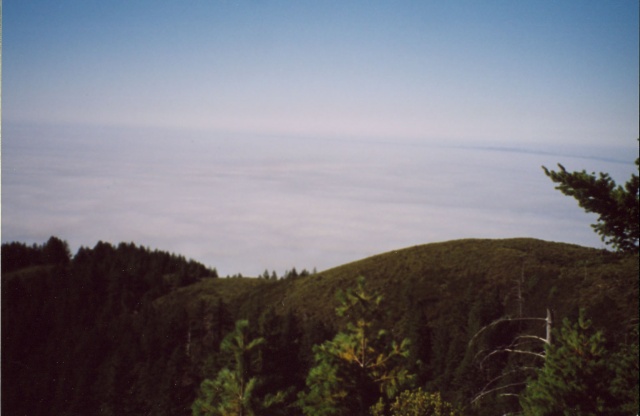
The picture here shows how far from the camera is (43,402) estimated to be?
70.6 m

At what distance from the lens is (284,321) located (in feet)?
185

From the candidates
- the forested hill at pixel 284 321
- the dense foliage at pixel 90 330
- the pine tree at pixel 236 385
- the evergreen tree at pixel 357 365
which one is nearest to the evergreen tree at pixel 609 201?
the forested hill at pixel 284 321

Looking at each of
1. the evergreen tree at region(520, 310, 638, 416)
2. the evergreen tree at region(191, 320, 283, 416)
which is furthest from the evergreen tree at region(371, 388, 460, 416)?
the evergreen tree at region(191, 320, 283, 416)

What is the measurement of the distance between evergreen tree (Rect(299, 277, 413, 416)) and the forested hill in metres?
0.85

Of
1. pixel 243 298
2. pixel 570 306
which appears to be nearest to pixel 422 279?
pixel 570 306

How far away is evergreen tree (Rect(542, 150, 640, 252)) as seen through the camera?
7.69 meters

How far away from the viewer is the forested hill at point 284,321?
40.2 meters

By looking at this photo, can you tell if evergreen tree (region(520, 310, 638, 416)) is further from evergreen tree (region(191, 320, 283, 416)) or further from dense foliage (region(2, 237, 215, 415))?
dense foliage (region(2, 237, 215, 415))

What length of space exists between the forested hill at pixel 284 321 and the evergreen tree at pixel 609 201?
1.35 feet

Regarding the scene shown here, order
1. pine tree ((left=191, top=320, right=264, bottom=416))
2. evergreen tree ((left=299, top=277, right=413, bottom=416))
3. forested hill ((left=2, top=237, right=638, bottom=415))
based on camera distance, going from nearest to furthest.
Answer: pine tree ((left=191, top=320, right=264, bottom=416)) < evergreen tree ((left=299, top=277, right=413, bottom=416)) < forested hill ((left=2, top=237, right=638, bottom=415))

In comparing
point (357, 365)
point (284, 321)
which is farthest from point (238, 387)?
point (284, 321)

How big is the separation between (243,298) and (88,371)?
31465 millimetres

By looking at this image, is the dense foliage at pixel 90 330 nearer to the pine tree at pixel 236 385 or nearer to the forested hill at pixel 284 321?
the forested hill at pixel 284 321

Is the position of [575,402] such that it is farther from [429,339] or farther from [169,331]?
[169,331]
